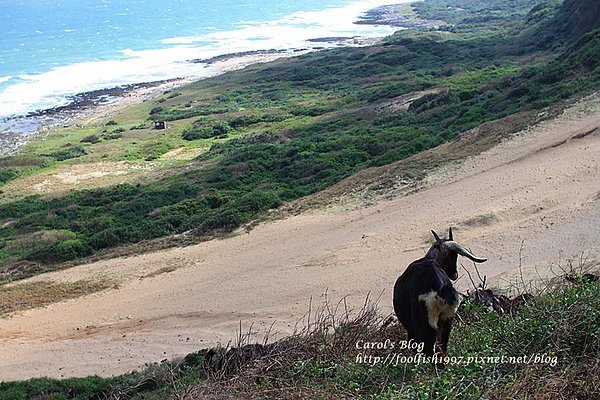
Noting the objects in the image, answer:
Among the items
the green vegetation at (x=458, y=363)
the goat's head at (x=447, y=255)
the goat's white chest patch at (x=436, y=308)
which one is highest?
the goat's head at (x=447, y=255)

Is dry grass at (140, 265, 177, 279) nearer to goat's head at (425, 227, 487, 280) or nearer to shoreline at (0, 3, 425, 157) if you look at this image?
goat's head at (425, 227, 487, 280)

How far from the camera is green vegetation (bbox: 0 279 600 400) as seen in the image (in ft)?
18.0

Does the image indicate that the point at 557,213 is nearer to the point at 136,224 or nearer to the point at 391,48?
the point at 136,224

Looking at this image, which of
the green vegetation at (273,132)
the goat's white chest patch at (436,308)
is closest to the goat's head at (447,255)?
the goat's white chest patch at (436,308)

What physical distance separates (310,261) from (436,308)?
9332mm

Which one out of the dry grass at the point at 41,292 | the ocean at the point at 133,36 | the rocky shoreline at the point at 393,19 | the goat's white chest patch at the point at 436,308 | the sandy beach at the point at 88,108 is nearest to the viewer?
the goat's white chest patch at the point at 436,308

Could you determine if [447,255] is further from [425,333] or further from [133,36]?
[133,36]

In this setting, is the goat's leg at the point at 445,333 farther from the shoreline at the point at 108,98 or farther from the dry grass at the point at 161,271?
the shoreline at the point at 108,98

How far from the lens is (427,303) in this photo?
6.78 metres

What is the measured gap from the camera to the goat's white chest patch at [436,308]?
6.73 m

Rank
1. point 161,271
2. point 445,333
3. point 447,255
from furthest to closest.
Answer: point 161,271 → point 447,255 → point 445,333

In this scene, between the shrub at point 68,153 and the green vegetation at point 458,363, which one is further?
the shrub at point 68,153

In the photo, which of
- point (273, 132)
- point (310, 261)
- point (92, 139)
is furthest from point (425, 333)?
point (92, 139)

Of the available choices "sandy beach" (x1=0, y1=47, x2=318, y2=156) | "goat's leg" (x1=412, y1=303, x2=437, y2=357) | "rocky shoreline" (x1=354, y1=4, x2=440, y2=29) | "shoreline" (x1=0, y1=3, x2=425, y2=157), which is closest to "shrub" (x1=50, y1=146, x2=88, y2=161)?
"shoreline" (x1=0, y1=3, x2=425, y2=157)
